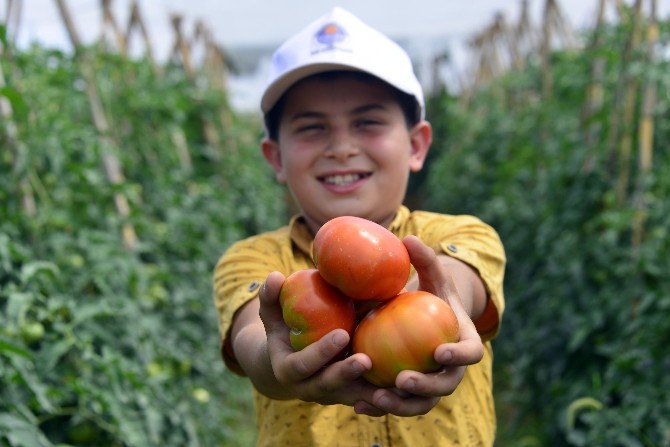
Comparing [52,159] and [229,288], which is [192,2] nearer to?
[52,159]

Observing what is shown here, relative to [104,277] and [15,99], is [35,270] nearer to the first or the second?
[15,99]

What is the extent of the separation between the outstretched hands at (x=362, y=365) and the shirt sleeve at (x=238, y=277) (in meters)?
0.27

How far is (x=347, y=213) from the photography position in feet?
4.44

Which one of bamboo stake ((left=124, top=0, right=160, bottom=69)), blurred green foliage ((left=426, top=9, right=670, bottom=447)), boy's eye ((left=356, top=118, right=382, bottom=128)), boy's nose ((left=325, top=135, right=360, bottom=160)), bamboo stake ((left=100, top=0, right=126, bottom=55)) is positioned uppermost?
bamboo stake ((left=124, top=0, right=160, bottom=69))

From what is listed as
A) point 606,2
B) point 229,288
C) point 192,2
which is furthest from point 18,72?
point 192,2

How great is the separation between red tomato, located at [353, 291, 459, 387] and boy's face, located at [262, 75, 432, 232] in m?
0.43

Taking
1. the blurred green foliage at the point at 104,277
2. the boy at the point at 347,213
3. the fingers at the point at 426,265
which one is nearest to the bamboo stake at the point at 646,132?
the boy at the point at 347,213

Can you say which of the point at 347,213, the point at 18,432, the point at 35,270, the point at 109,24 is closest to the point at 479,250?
the point at 347,213

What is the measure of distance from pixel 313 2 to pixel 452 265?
507 inches

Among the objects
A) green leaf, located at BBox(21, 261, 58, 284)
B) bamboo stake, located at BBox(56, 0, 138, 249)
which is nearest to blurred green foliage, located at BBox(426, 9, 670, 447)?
green leaf, located at BBox(21, 261, 58, 284)

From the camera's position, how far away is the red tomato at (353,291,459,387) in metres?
0.91

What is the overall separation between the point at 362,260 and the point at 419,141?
67cm

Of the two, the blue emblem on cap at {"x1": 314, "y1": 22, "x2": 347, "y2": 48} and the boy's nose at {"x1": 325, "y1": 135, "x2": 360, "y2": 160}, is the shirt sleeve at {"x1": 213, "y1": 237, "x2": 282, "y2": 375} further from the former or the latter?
the blue emblem on cap at {"x1": 314, "y1": 22, "x2": 347, "y2": 48}

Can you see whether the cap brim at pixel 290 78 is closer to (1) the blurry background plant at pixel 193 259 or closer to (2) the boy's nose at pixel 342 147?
(2) the boy's nose at pixel 342 147
